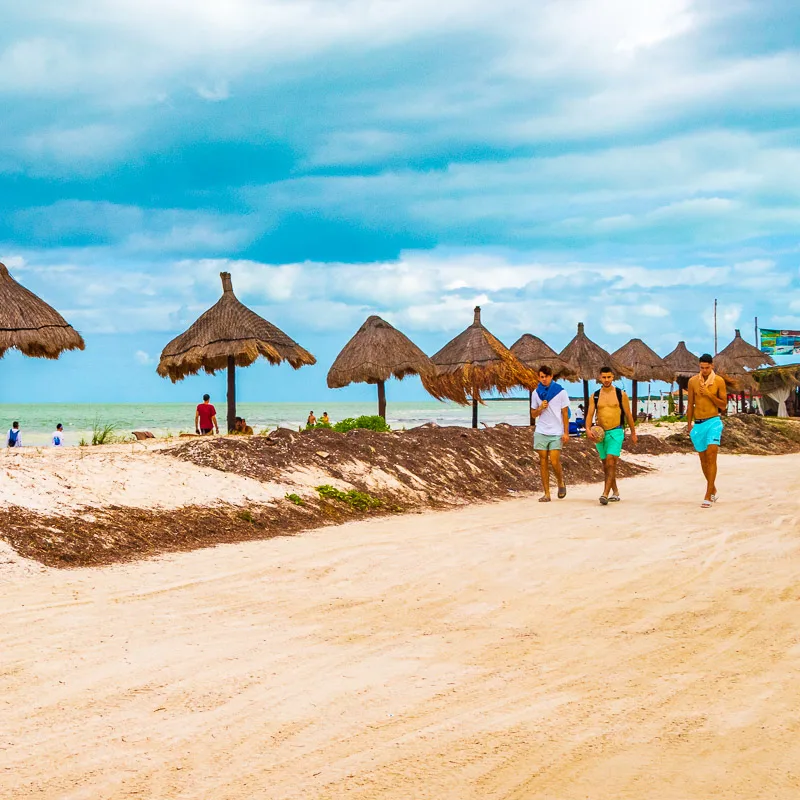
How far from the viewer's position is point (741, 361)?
39.5 m

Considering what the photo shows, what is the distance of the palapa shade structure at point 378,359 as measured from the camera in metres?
21.8

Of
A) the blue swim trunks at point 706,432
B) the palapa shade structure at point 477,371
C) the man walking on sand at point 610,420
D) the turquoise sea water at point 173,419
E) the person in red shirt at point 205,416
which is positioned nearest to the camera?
the blue swim trunks at point 706,432

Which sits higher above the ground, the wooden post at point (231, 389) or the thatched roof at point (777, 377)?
the thatched roof at point (777, 377)

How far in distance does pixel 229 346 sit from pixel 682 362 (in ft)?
80.0

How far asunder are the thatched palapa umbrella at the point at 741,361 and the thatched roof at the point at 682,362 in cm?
91

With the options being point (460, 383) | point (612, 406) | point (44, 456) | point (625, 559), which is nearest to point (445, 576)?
point (625, 559)

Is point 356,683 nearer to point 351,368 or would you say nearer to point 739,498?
point 739,498

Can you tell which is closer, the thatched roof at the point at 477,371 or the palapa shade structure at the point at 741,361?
the thatched roof at the point at 477,371

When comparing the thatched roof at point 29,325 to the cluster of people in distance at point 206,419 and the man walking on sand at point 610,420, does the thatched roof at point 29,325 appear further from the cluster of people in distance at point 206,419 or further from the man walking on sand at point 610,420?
the man walking on sand at point 610,420

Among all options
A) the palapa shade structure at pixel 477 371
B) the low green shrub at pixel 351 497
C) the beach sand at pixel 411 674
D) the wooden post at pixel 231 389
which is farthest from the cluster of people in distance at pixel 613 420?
the palapa shade structure at pixel 477 371

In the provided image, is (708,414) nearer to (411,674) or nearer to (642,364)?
(411,674)

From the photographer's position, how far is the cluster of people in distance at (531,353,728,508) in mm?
10531

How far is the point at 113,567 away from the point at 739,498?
309 inches

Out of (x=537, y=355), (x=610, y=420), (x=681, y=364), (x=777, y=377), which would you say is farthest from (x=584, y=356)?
(x=610, y=420)
